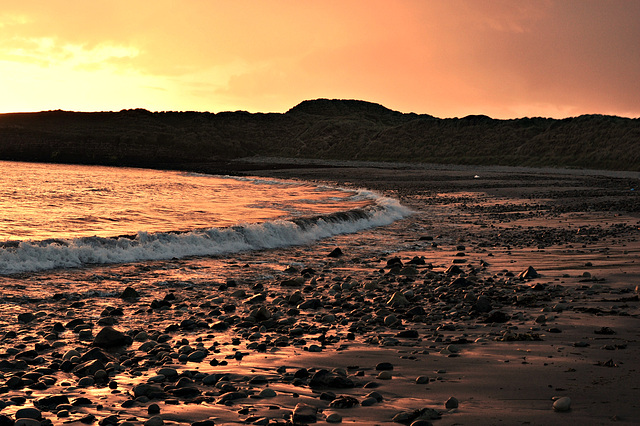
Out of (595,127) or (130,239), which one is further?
(595,127)

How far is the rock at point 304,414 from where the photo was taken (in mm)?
4473

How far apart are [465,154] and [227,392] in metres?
120

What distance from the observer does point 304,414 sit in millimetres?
4523

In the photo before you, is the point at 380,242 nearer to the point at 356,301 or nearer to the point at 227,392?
the point at 356,301

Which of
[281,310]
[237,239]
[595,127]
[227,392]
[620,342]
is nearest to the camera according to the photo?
[227,392]

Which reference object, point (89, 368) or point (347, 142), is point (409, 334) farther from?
point (347, 142)

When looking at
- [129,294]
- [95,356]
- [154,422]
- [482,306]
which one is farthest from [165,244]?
[154,422]

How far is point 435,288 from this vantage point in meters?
10.4

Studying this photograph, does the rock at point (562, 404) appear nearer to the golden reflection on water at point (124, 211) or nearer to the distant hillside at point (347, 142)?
the golden reflection on water at point (124, 211)

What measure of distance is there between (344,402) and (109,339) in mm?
3687

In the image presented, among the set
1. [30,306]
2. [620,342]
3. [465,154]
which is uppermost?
[465,154]

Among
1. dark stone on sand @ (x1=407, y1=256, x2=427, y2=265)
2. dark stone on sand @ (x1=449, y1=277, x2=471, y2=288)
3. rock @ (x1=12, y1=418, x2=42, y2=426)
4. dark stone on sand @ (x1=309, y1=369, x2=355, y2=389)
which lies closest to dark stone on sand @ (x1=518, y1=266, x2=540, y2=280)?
dark stone on sand @ (x1=449, y1=277, x2=471, y2=288)

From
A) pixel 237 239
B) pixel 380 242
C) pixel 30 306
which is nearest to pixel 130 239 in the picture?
pixel 237 239

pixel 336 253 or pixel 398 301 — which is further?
pixel 336 253
